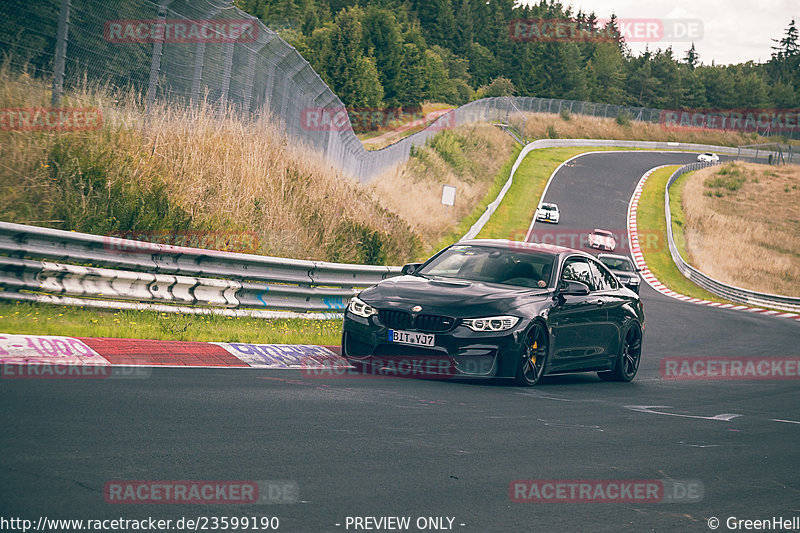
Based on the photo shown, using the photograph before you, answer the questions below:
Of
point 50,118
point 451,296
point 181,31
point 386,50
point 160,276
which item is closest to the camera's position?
point 451,296

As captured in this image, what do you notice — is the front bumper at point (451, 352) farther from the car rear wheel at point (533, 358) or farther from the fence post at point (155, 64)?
the fence post at point (155, 64)

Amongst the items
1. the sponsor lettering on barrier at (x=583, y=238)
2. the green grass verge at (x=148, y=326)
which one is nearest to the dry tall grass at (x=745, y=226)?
the sponsor lettering on barrier at (x=583, y=238)

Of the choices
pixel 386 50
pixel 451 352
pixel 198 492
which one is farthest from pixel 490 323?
pixel 386 50

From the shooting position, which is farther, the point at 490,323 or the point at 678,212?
the point at 678,212

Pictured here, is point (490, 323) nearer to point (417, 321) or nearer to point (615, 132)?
point (417, 321)

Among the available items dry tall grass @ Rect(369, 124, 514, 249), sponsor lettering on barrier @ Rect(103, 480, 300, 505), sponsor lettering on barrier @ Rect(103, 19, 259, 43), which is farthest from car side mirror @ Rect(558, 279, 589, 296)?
dry tall grass @ Rect(369, 124, 514, 249)

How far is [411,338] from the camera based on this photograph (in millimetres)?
9688

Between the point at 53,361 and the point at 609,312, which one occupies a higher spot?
the point at 609,312

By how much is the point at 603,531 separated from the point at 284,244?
1247 centimetres

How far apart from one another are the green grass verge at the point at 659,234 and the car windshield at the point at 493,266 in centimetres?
3176

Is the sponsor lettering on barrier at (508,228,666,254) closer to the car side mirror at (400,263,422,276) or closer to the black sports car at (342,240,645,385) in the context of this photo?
the black sports car at (342,240,645,385)

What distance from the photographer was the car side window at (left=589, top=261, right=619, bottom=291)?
1223 cm

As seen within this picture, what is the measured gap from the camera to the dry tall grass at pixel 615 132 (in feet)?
294

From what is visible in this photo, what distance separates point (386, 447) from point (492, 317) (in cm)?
361
